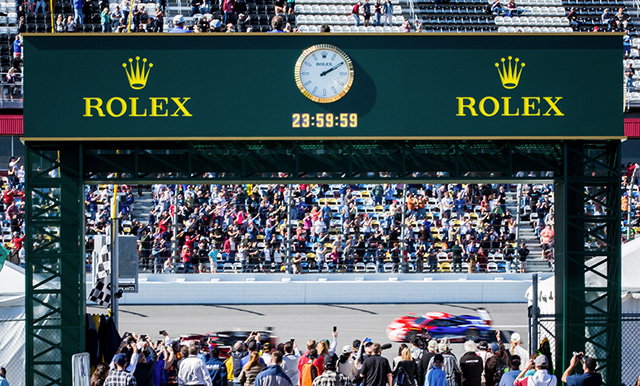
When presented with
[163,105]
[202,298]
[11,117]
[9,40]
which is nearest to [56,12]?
[9,40]

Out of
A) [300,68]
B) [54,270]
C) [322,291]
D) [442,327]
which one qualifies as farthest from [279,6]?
[54,270]

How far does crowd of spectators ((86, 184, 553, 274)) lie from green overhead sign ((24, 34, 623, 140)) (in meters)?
13.4

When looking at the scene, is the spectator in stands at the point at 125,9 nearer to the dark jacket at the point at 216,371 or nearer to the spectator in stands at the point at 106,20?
the spectator in stands at the point at 106,20

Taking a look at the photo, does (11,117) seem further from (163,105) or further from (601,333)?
(601,333)

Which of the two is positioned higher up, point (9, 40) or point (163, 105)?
point (9, 40)

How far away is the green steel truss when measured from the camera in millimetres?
17062

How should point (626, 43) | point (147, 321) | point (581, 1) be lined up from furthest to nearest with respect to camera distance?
point (581, 1), point (626, 43), point (147, 321)

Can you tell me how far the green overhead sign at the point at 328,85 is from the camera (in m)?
17.1

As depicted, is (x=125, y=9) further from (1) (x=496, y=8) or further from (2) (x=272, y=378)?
(2) (x=272, y=378)

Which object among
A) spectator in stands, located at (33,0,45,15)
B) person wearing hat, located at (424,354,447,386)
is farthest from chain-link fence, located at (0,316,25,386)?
spectator in stands, located at (33,0,45,15)

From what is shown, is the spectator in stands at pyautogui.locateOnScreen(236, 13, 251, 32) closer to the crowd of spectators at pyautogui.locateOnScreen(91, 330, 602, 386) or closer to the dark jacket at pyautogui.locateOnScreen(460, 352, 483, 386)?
the crowd of spectators at pyautogui.locateOnScreen(91, 330, 602, 386)

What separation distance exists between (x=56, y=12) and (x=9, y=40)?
2396 millimetres

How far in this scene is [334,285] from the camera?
2967cm

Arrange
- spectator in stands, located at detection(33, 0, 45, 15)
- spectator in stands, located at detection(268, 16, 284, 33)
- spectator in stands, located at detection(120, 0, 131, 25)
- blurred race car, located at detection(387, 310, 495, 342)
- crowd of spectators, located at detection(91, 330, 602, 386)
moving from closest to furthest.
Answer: crowd of spectators, located at detection(91, 330, 602, 386) → spectator in stands, located at detection(268, 16, 284, 33) → blurred race car, located at detection(387, 310, 495, 342) → spectator in stands, located at detection(120, 0, 131, 25) → spectator in stands, located at detection(33, 0, 45, 15)
